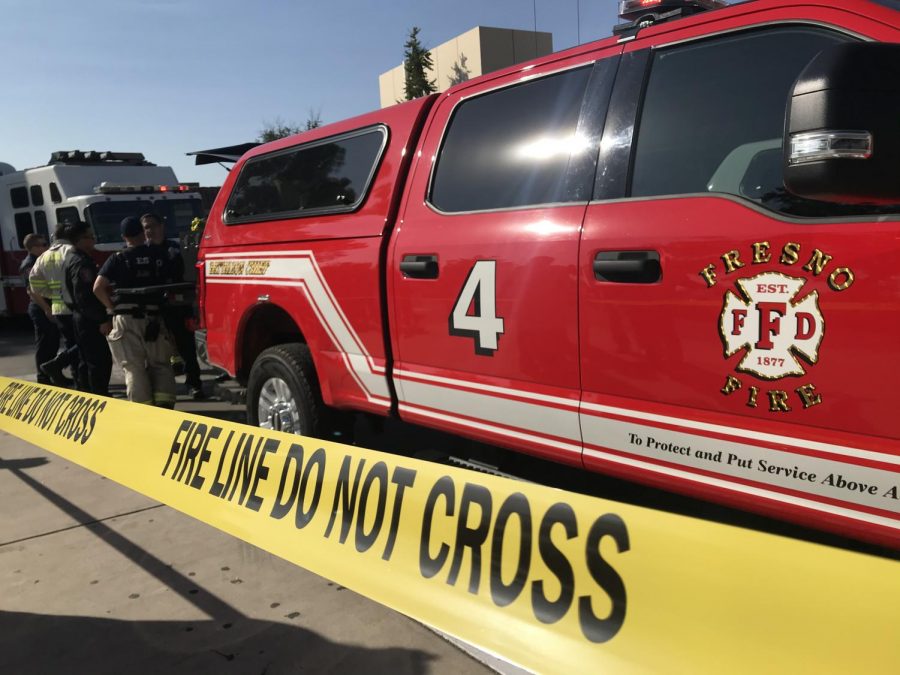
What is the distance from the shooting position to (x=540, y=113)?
2.82 m

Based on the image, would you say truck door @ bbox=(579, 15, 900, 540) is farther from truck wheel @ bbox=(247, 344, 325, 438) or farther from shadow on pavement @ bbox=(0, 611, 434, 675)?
truck wheel @ bbox=(247, 344, 325, 438)

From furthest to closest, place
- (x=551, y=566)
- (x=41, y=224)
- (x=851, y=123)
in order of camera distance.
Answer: (x=41, y=224), (x=551, y=566), (x=851, y=123)

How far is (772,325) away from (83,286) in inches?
Result: 215

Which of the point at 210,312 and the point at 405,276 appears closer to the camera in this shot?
the point at 405,276

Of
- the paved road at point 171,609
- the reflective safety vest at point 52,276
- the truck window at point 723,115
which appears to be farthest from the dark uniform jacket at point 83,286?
the truck window at point 723,115

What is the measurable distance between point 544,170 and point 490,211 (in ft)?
0.90

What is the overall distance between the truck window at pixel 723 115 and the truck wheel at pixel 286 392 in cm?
214

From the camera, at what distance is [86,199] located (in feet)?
37.2

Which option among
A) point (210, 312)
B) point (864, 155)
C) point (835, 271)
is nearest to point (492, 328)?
point (835, 271)

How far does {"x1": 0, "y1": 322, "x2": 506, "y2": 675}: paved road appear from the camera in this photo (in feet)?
8.43

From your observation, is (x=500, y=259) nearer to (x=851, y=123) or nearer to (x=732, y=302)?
(x=732, y=302)

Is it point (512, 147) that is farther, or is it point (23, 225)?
point (23, 225)

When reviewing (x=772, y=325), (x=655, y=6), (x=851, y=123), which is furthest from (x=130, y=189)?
(x=851, y=123)

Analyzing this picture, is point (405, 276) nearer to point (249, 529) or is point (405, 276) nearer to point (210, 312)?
point (249, 529)
